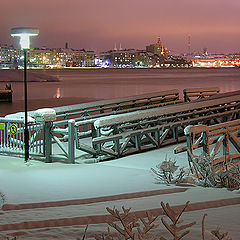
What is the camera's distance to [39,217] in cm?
584

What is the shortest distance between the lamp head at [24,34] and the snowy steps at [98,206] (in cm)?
509

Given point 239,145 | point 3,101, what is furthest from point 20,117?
point 3,101

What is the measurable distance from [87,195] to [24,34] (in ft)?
16.1

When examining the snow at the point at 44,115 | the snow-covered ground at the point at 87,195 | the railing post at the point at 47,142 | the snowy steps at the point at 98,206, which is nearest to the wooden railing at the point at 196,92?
the snow-covered ground at the point at 87,195

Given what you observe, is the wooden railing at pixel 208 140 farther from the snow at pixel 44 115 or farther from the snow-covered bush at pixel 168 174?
the snow at pixel 44 115

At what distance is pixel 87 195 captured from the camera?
7.38m

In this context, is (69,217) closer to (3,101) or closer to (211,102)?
(211,102)

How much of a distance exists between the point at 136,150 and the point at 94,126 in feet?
5.12

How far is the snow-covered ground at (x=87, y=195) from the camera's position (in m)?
5.18

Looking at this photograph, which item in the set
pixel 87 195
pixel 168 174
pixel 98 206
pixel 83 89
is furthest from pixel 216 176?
pixel 83 89

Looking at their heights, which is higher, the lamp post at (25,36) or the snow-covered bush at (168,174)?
the lamp post at (25,36)

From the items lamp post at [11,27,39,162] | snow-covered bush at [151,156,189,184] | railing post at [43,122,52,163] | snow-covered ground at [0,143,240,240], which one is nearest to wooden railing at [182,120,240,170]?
snow-covered bush at [151,156,189,184]

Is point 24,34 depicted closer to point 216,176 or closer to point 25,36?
point 25,36

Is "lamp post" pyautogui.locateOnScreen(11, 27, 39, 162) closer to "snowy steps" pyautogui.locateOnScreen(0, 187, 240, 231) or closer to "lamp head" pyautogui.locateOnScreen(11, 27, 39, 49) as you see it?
"lamp head" pyautogui.locateOnScreen(11, 27, 39, 49)
